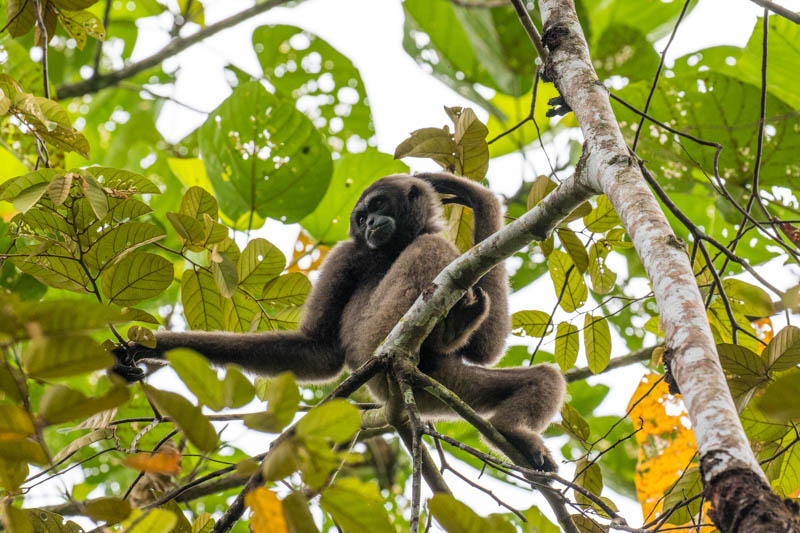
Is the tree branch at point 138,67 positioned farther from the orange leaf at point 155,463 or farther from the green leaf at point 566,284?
the orange leaf at point 155,463

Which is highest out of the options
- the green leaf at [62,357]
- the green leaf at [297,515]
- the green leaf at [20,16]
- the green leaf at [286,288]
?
the green leaf at [20,16]

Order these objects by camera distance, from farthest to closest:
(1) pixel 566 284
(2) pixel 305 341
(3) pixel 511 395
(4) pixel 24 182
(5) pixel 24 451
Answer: (2) pixel 305 341
(3) pixel 511 395
(1) pixel 566 284
(4) pixel 24 182
(5) pixel 24 451

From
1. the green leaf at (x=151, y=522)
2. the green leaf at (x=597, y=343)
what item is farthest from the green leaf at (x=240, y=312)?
the green leaf at (x=151, y=522)

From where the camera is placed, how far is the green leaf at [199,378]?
1831 mm

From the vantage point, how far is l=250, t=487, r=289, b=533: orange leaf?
197 centimetres

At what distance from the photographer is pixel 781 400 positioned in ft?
6.47

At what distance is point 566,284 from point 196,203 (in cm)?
205

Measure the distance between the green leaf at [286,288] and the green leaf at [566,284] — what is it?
1.42m

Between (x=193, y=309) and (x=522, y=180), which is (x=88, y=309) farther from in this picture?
(x=522, y=180)

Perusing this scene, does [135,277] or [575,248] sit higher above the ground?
→ [575,248]

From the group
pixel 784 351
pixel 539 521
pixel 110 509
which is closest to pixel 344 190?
pixel 784 351

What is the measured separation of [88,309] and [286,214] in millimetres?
3683

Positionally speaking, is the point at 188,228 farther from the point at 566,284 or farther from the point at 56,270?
the point at 566,284

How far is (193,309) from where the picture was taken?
4.03 metres
